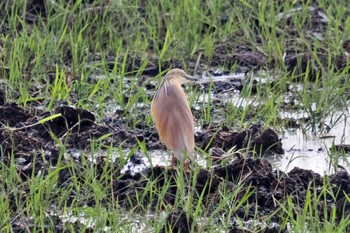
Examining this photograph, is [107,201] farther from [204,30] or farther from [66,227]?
[204,30]

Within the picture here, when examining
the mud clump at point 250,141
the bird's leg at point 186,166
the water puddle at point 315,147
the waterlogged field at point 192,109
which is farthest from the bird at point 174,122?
the water puddle at point 315,147

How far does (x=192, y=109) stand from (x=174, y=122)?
121 centimetres

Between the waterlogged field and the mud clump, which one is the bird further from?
the mud clump

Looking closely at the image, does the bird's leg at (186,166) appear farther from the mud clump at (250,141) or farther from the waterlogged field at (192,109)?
the mud clump at (250,141)

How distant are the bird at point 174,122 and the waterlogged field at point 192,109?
110 millimetres

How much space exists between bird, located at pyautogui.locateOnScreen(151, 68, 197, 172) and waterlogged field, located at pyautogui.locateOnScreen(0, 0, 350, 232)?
0.11m

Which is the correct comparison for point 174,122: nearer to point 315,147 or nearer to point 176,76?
point 176,76

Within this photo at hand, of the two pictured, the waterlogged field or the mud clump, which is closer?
the waterlogged field

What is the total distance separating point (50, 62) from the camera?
7.39m

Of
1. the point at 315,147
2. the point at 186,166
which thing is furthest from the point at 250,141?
the point at 186,166

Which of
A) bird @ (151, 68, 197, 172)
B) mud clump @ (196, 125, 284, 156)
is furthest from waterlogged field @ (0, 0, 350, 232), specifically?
bird @ (151, 68, 197, 172)

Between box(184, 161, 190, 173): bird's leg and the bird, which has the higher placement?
the bird

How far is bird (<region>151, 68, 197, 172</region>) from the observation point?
5469 millimetres

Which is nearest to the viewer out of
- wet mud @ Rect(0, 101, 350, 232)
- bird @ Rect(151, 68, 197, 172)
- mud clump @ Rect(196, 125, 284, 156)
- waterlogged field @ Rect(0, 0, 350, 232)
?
waterlogged field @ Rect(0, 0, 350, 232)
